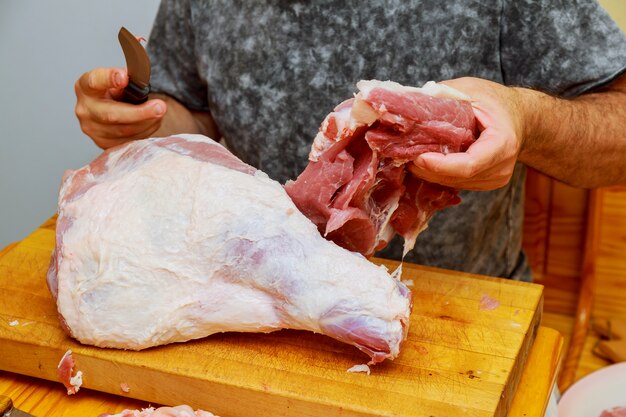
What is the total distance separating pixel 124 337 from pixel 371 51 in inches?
29.6

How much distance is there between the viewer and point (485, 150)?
1.20m

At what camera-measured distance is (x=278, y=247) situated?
1.27m

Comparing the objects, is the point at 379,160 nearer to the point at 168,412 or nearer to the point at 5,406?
the point at 168,412

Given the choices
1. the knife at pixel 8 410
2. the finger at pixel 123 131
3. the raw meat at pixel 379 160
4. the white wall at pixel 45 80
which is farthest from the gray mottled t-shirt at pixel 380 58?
the knife at pixel 8 410

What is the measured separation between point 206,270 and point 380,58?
2.02ft

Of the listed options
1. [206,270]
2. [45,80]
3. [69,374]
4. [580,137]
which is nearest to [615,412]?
[580,137]

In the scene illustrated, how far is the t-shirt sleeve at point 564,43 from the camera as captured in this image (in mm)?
1559

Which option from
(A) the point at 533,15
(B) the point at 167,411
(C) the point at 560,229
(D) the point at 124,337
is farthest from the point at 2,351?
(C) the point at 560,229

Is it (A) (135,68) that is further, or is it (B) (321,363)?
(A) (135,68)

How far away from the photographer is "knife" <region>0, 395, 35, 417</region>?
119cm

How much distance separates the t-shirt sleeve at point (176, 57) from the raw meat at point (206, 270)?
0.65 m

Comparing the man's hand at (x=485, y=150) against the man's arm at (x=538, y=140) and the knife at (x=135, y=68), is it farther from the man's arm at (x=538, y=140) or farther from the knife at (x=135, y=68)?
the knife at (x=135, y=68)

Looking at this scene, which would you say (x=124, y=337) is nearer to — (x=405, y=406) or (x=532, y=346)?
(x=405, y=406)

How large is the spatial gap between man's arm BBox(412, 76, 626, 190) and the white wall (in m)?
1.39
